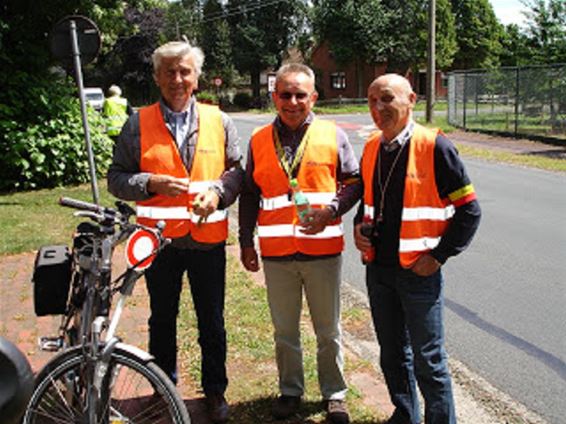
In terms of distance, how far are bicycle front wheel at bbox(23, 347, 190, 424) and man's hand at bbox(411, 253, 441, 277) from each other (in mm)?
1280

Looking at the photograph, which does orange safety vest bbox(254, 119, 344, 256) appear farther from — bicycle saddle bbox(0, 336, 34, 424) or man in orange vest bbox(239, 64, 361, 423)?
bicycle saddle bbox(0, 336, 34, 424)

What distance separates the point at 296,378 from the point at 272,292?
551mm

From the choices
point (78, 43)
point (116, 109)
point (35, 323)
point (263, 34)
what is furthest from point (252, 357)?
point (263, 34)

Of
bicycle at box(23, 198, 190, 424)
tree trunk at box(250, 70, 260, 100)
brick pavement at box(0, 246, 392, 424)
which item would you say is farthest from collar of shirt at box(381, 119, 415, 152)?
tree trunk at box(250, 70, 260, 100)

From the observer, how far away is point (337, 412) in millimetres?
3646

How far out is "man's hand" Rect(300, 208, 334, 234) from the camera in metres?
3.43

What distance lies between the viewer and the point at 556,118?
19.8 meters

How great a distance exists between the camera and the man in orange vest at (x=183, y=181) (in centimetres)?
347

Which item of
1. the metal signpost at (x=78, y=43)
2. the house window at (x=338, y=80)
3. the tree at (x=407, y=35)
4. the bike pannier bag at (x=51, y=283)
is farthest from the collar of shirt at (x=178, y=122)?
the house window at (x=338, y=80)

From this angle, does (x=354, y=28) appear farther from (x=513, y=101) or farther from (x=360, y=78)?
(x=513, y=101)

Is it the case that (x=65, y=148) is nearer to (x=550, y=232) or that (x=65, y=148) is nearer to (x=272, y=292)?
(x=550, y=232)

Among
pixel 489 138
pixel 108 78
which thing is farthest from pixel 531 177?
pixel 108 78

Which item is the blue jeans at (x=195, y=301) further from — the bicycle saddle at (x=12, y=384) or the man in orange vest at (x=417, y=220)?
the bicycle saddle at (x=12, y=384)

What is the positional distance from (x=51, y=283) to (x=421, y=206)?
6.20 ft
